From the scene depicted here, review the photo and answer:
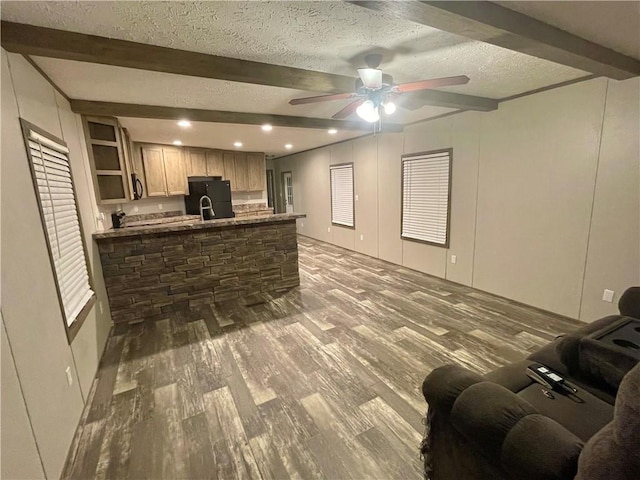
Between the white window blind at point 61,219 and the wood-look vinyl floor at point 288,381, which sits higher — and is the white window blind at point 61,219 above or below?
above

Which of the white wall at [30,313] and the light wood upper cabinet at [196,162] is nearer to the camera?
the white wall at [30,313]

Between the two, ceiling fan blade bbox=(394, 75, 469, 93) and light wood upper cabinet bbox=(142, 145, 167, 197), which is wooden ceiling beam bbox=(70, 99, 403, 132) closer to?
ceiling fan blade bbox=(394, 75, 469, 93)

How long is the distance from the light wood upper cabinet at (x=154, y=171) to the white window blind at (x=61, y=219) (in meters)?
3.51

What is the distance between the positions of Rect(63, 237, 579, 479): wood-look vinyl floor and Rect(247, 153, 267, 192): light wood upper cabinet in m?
3.91

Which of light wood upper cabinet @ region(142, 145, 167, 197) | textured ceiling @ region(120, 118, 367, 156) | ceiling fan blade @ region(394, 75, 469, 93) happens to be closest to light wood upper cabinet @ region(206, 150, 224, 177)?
textured ceiling @ region(120, 118, 367, 156)

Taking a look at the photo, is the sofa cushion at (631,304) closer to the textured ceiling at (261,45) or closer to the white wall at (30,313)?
the textured ceiling at (261,45)

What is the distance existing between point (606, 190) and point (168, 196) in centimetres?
685

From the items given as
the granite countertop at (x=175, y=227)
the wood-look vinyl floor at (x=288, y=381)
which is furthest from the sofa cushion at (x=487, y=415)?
the granite countertop at (x=175, y=227)

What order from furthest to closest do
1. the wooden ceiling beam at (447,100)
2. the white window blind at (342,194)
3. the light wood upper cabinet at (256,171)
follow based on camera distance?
the light wood upper cabinet at (256,171), the white window blind at (342,194), the wooden ceiling beam at (447,100)

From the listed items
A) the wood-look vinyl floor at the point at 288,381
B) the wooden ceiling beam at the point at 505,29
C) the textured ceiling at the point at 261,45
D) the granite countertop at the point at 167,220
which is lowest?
the wood-look vinyl floor at the point at 288,381

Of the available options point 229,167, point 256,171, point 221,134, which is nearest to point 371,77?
point 221,134

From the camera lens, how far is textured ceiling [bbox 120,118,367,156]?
4180mm

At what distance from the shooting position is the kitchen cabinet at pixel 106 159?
3262 mm

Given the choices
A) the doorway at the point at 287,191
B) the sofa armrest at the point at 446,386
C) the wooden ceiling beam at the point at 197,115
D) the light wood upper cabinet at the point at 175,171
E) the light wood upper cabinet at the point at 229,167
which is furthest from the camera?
the doorway at the point at 287,191
